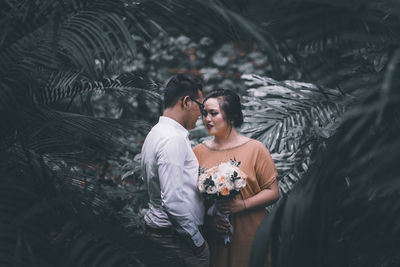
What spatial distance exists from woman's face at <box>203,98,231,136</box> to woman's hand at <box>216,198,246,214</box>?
0.50m

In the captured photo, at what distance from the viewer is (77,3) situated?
173 centimetres

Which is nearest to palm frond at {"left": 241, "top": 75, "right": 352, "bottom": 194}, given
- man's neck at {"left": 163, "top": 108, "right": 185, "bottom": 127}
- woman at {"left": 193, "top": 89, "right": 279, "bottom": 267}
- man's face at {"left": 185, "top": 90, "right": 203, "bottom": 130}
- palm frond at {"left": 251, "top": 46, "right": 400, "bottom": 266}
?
woman at {"left": 193, "top": 89, "right": 279, "bottom": 267}

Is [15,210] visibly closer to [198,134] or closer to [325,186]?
[325,186]

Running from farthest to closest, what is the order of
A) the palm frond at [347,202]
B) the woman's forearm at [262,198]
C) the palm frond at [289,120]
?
the palm frond at [289,120] < the woman's forearm at [262,198] < the palm frond at [347,202]

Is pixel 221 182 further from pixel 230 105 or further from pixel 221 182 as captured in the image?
pixel 230 105

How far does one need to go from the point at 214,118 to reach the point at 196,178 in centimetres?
49

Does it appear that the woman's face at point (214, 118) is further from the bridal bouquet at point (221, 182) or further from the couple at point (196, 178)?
the bridal bouquet at point (221, 182)

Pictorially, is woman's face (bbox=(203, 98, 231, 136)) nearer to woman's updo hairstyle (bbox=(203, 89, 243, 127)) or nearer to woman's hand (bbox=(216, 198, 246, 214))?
woman's updo hairstyle (bbox=(203, 89, 243, 127))

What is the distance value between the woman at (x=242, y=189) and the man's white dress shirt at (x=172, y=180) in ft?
0.72

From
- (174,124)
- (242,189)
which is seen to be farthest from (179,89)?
(242,189)

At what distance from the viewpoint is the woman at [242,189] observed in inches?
101

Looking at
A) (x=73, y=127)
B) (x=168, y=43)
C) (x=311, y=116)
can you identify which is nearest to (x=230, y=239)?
(x=311, y=116)

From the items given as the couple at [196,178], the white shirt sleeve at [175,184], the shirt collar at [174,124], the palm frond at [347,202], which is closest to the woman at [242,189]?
the couple at [196,178]

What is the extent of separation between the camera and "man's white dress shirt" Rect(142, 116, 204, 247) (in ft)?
7.27
